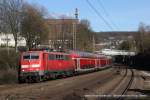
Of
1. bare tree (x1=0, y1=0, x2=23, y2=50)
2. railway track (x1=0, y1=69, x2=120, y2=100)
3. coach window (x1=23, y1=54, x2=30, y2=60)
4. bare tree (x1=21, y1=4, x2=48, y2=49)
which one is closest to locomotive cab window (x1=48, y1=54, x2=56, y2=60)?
coach window (x1=23, y1=54, x2=30, y2=60)

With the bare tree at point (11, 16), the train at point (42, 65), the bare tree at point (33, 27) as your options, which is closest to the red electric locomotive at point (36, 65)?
the train at point (42, 65)

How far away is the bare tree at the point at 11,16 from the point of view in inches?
2825

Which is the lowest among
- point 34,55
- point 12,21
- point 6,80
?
point 6,80

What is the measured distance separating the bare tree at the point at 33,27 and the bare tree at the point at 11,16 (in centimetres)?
275

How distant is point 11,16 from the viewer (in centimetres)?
7400

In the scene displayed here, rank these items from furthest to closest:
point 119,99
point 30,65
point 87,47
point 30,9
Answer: point 87,47
point 30,9
point 30,65
point 119,99

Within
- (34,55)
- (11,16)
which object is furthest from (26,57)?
(11,16)

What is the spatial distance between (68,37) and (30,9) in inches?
1068

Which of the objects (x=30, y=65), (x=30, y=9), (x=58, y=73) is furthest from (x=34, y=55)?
(x=30, y=9)

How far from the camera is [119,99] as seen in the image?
21.8 metres

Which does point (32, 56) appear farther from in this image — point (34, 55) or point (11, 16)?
point (11, 16)

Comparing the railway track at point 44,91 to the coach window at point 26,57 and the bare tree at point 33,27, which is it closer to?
the coach window at point 26,57

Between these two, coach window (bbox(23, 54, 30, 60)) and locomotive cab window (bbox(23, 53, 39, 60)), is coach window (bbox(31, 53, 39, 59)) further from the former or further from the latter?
coach window (bbox(23, 54, 30, 60))

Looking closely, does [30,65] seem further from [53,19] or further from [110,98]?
[53,19]
